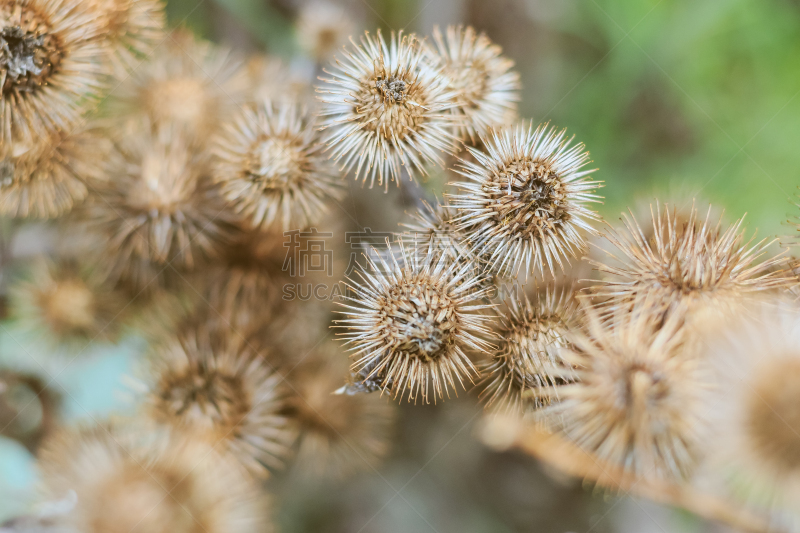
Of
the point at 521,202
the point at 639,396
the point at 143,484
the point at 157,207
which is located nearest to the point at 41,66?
the point at 157,207

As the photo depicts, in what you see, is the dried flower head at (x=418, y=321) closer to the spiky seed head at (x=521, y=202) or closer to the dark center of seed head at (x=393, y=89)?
the spiky seed head at (x=521, y=202)

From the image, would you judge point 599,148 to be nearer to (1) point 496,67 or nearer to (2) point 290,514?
(1) point 496,67

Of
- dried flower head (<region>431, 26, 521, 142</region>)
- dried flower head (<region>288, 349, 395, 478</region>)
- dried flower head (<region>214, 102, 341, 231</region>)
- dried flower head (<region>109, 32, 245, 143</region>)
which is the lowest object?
dried flower head (<region>288, 349, 395, 478</region>)

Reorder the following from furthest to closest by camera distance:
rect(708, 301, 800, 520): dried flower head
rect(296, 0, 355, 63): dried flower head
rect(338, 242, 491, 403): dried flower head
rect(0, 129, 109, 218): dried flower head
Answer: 1. rect(296, 0, 355, 63): dried flower head
2. rect(0, 129, 109, 218): dried flower head
3. rect(338, 242, 491, 403): dried flower head
4. rect(708, 301, 800, 520): dried flower head

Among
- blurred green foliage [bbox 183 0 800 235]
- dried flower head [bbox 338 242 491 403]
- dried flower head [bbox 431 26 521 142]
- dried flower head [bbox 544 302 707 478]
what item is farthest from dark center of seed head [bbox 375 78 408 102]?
blurred green foliage [bbox 183 0 800 235]

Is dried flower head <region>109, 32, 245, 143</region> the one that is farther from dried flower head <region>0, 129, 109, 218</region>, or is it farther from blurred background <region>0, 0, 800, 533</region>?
blurred background <region>0, 0, 800, 533</region>

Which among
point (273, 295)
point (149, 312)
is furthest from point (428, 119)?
point (149, 312)
